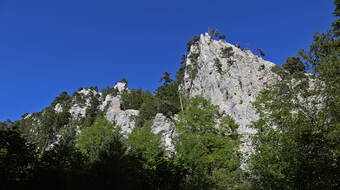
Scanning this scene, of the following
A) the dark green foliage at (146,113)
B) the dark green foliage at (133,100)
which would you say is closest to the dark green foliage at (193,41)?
the dark green foliage at (133,100)

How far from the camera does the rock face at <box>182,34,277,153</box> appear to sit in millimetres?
55406

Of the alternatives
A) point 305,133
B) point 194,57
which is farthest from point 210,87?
point 305,133

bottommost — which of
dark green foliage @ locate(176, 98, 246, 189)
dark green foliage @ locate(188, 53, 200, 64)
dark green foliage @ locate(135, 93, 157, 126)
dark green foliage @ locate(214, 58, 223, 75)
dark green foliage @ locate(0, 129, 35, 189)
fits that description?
dark green foliage @ locate(0, 129, 35, 189)

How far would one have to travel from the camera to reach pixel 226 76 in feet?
208

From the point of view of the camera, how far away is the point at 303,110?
9.89 meters

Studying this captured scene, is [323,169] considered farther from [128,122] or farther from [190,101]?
[128,122]

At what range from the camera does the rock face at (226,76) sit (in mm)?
55406

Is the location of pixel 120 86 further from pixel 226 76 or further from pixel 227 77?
pixel 227 77

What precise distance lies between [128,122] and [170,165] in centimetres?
4516

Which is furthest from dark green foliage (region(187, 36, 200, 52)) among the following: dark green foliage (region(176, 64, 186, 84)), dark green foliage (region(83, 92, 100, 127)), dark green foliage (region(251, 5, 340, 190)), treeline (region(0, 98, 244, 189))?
dark green foliage (region(251, 5, 340, 190))

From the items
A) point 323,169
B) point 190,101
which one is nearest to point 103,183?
point 190,101

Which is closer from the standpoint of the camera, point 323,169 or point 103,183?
point 323,169

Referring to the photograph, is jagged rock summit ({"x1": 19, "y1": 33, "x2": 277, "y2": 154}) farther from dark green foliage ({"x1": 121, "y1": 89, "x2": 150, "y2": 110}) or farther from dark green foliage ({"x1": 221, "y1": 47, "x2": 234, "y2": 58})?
dark green foliage ({"x1": 121, "y1": 89, "x2": 150, "y2": 110})

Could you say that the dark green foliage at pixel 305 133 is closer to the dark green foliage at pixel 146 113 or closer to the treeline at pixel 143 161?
the treeline at pixel 143 161
